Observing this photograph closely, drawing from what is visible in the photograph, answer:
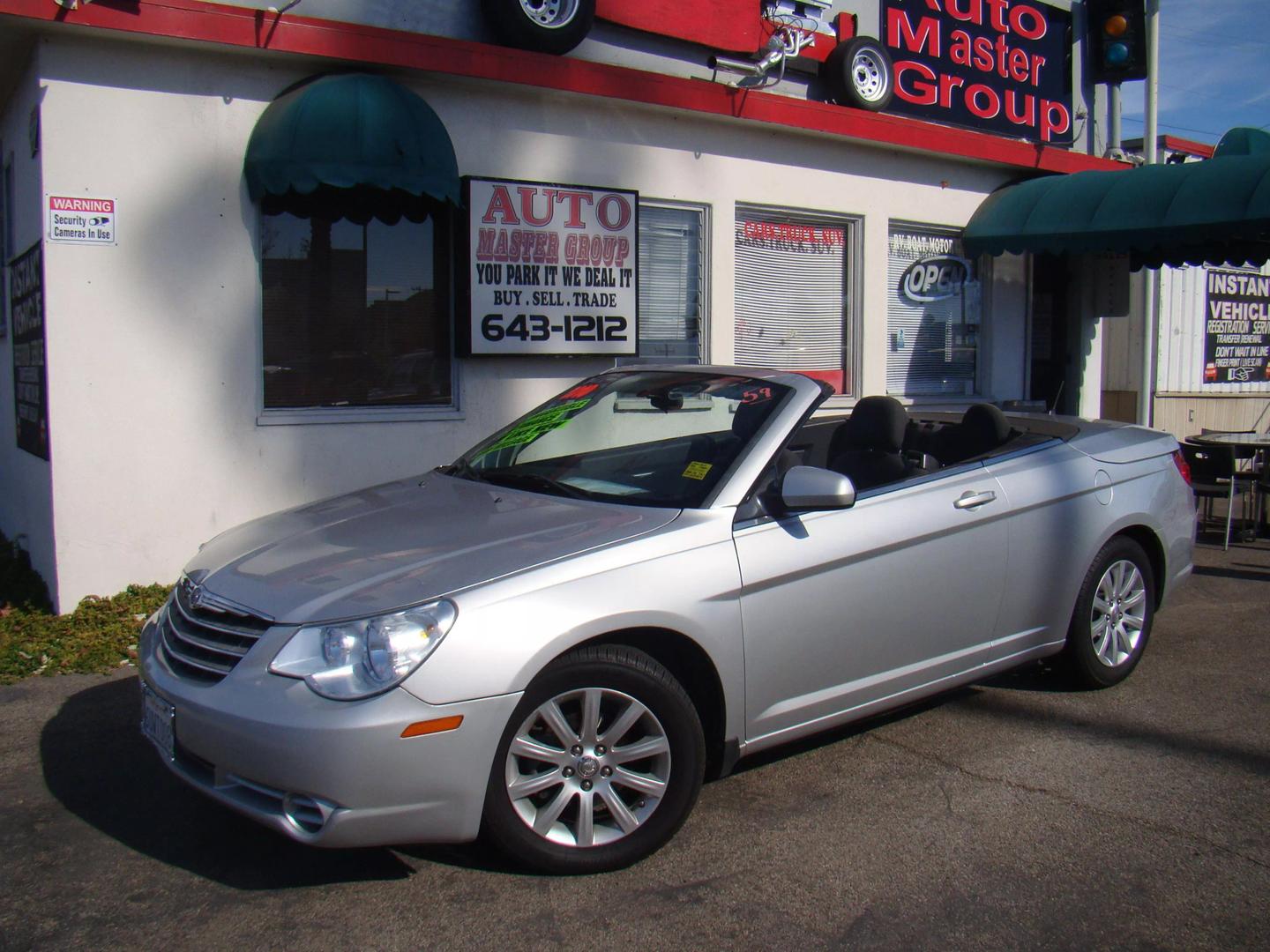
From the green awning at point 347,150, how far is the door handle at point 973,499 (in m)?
4.02

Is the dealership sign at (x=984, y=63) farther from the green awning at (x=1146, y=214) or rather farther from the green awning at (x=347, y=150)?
the green awning at (x=347, y=150)

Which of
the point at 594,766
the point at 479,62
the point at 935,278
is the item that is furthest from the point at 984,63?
the point at 594,766

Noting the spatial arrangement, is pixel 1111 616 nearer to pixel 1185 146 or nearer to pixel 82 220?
pixel 82 220

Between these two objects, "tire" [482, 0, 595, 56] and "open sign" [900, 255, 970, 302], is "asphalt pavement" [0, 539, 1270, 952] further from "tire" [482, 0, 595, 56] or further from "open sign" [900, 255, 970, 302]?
"open sign" [900, 255, 970, 302]

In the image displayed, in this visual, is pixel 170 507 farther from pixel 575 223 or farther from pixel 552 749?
pixel 552 749

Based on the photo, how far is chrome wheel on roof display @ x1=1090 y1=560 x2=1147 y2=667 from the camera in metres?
5.40

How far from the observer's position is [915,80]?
11094 mm

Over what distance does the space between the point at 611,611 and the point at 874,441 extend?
2.18 m

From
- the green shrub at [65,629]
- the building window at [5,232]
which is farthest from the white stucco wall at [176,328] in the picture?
the building window at [5,232]

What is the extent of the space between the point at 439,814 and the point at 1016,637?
9.09ft

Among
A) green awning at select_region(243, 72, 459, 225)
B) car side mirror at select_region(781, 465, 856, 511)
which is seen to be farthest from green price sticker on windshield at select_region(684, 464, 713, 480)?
green awning at select_region(243, 72, 459, 225)

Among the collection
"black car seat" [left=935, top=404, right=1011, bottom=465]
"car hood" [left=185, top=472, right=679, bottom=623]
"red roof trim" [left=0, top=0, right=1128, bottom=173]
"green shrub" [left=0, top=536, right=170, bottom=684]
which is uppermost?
"red roof trim" [left=0, top=0, right=1128, bottom=173]

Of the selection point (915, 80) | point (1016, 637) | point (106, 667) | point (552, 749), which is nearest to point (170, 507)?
point (106, 667)

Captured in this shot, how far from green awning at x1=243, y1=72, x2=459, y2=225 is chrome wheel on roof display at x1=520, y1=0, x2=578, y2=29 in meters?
1.28
